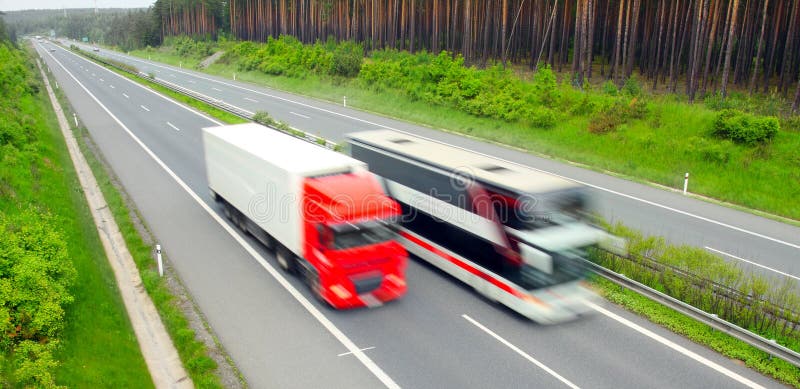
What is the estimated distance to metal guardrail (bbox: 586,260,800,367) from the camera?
1019 cm

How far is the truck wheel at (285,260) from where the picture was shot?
13850 millimetres

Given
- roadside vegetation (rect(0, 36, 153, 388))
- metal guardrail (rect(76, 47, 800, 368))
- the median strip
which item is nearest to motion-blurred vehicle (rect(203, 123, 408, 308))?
the median strip

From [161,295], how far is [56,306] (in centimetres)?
310

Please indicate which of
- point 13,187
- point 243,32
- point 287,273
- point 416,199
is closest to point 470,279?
point 416,199

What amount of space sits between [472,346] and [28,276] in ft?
28.5

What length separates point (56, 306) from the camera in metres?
9.95

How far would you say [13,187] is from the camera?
1571 centimetres

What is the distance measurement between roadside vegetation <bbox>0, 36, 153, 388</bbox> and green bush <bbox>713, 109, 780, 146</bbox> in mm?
25030

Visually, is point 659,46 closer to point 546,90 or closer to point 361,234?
point 546,90

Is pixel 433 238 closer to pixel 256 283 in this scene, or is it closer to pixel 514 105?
pixel 256 283

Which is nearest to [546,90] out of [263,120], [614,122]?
[614,122]

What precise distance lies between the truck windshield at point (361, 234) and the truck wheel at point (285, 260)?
251 cm

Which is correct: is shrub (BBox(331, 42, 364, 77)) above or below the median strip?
above

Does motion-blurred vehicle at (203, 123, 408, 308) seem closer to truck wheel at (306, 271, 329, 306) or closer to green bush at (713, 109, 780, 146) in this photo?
truck wheel at (306, 271, 329, 306)
